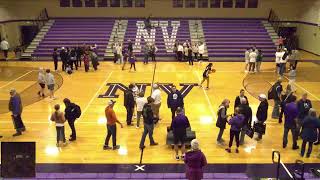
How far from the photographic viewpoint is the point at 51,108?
49.6ft

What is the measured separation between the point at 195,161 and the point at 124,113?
6963 mm

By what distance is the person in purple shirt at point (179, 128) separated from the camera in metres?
9.80

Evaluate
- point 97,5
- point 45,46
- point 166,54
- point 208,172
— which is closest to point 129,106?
point 208,172

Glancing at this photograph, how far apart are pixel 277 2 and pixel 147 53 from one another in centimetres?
1392

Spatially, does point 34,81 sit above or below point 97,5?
below

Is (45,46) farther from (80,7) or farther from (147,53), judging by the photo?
(147,53)

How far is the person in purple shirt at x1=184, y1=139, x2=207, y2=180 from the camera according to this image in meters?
7.73

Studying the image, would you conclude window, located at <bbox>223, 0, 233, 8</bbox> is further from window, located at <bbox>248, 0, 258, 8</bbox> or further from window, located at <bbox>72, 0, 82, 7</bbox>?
window, located at <bbox>72, 0, 82, 7</bbox>

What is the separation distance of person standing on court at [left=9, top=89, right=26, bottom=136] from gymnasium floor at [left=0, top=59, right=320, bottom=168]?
0.97ft

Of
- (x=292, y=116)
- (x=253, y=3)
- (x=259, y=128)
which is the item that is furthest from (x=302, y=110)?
(x=253, y=3)

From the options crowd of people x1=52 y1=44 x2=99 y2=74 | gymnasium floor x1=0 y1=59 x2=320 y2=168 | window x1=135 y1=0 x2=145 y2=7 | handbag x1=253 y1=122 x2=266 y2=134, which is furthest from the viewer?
window x1=135 y1=0 x2=145 y2=7

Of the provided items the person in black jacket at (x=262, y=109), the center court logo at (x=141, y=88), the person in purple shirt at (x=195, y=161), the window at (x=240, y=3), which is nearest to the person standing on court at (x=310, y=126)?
the person in black jacket at (x=262, y=109)

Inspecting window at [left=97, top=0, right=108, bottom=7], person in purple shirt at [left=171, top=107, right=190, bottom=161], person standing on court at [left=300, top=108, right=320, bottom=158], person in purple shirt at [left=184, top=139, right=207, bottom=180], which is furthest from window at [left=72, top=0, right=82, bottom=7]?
person in purple shirt at [left=184, top=139, right=207, bottom=180]

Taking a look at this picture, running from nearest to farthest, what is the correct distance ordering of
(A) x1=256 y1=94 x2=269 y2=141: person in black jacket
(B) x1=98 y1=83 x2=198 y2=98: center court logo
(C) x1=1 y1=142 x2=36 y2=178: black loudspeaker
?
(C) x1=1 y1=142 x2=36 y2=178: black loudspeaker < (A) x1=256 y1=94 x2=269 y2=141: person in black jacket < (B) x1=98 y1=83 x2=198 y2=98: center court logo
